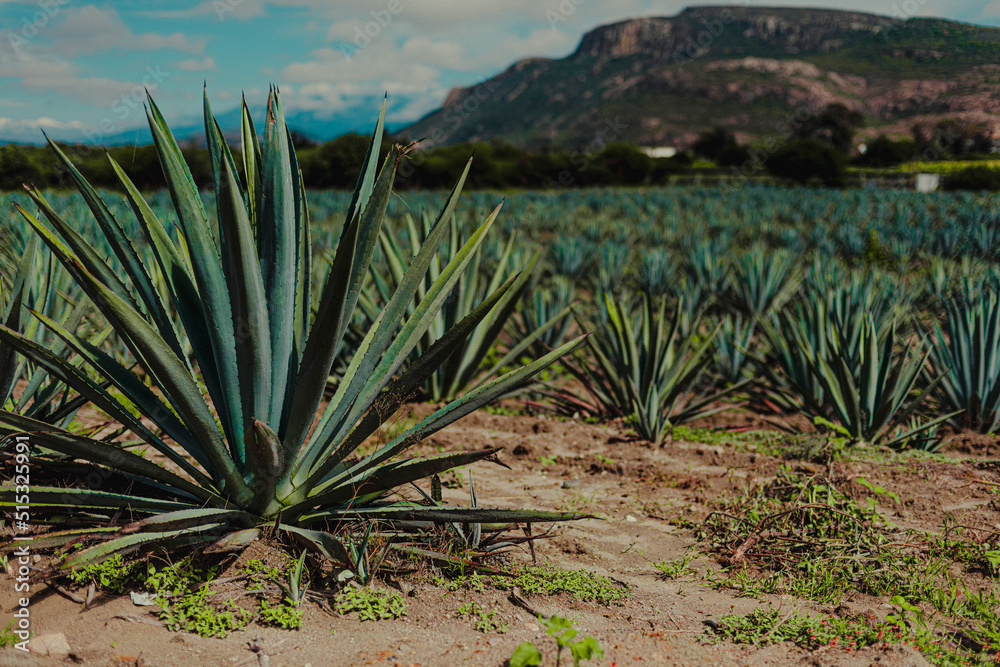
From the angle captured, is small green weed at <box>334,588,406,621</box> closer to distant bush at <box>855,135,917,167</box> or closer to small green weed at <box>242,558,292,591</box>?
small green weed at <box>242,558,292,591</box>

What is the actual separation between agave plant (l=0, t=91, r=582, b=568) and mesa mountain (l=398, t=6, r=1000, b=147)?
23983 millimetres

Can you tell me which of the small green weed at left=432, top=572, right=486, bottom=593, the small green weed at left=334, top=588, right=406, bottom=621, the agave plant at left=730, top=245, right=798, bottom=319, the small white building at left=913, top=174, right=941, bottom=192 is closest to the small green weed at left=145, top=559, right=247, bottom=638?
the small green weed at left=334, top=588, right=406, bottom=621

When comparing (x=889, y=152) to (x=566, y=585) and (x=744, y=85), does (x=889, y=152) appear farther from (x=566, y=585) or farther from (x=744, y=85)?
(x=744, y=85)

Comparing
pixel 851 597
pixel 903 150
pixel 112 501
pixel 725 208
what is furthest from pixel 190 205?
pixel 903 150

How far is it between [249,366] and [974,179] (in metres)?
32.5

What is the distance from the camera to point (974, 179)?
2566 centimetres

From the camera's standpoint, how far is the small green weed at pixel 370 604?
172 centimetres

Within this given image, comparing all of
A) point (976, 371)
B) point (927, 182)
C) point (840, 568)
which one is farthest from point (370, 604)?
point (927, 182)

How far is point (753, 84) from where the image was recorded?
263 ft

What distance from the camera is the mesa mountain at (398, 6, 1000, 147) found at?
88.2 ft

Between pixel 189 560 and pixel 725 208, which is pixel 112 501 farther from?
pixel 725 208

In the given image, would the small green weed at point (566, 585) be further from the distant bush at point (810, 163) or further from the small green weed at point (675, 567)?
the distant bush at point (810, 163)

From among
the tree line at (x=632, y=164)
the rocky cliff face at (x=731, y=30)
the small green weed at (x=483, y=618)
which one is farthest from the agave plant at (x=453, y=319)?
the rocky cliff face at (x=731, y=30)

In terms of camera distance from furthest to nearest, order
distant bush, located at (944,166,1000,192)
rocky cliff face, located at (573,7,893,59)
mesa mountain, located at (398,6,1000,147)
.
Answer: rocky cliff face, located at (573,7,893,59)
mesa mountain, located at (398,6,1000,147)
distant bush, located at (944,166,1000,192)
